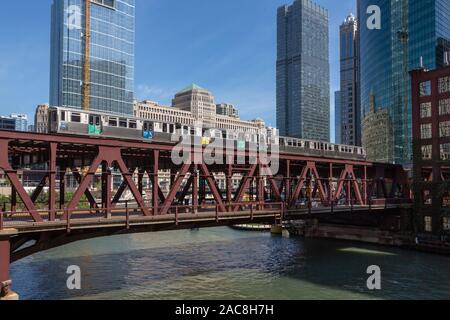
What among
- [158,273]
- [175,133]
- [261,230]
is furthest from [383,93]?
[158,273]

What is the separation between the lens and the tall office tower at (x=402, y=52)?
125 m

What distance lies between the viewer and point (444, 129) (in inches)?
2384

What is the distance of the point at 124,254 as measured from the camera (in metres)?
49.2

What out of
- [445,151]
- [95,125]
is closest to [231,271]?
[95,125]

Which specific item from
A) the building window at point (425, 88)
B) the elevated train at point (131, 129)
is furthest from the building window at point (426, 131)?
the elevated train at point (131, 129)

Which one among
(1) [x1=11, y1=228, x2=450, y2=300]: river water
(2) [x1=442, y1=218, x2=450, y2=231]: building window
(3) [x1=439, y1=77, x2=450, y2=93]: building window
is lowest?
(1) [x1=11, y1=228, x2=450, y2=300]: river water

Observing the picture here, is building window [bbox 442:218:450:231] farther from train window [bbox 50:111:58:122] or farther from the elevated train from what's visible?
train window [bbox 50:111:58:122]

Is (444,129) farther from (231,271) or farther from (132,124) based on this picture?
(132,124)

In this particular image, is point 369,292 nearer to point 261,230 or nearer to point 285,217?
point 285,217

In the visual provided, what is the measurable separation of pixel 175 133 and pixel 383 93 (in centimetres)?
12016

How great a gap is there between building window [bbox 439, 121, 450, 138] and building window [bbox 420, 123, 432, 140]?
1902 mm

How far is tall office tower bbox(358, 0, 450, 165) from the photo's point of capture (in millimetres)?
125250

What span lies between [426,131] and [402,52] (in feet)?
284

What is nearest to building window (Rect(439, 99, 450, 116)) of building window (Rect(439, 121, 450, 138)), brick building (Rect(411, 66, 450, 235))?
brick building (Rect(411, 66, 450, 235))
